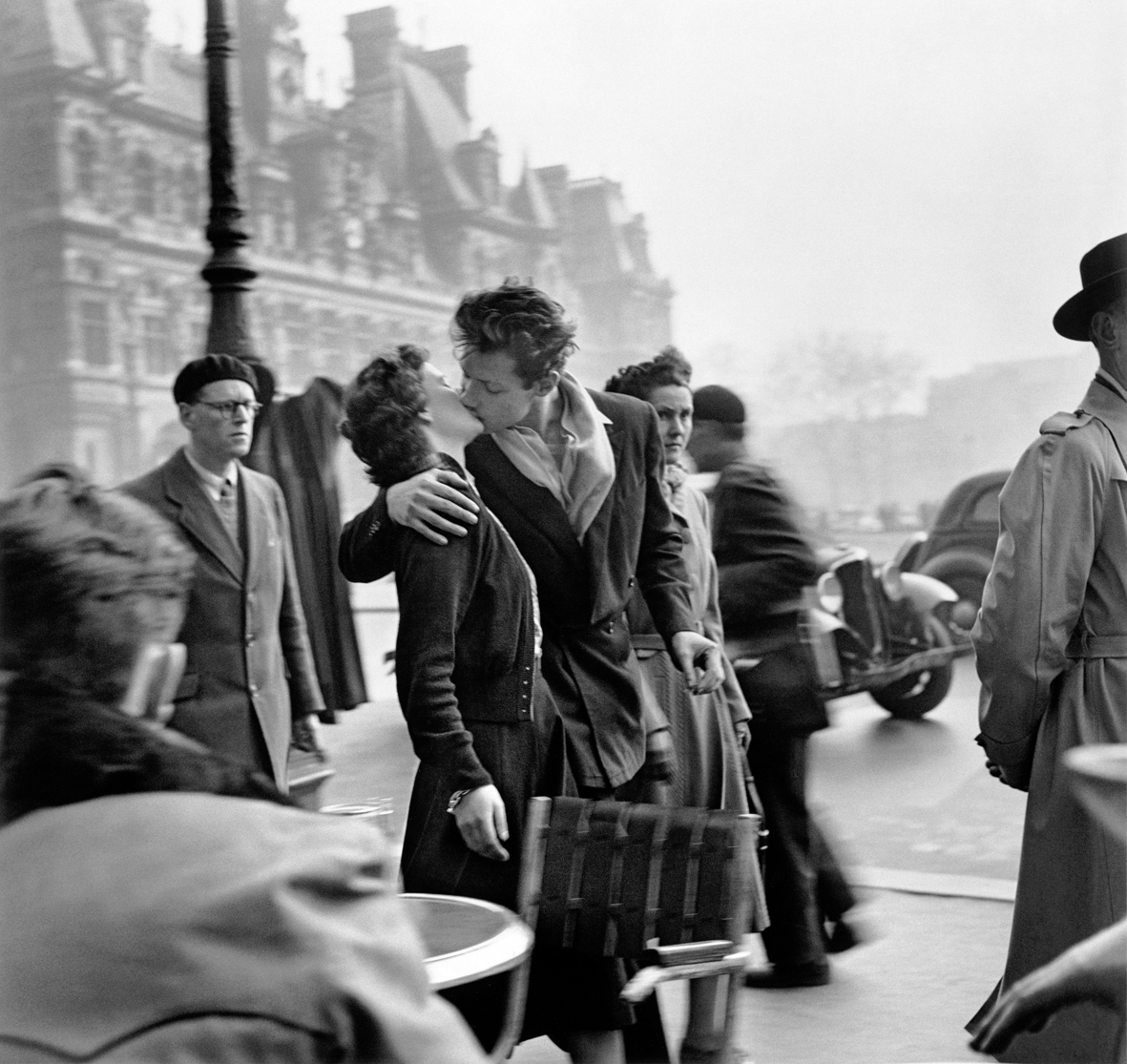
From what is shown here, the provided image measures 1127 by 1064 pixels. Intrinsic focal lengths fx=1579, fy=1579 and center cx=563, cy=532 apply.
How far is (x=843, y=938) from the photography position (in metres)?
4.88

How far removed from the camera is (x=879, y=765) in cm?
863

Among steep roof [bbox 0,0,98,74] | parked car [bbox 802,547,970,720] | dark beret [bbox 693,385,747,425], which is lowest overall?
parked car [bbox 802,547,970,720]

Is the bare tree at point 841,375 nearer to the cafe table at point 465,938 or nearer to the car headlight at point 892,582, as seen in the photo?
the car headlight at point 892,582

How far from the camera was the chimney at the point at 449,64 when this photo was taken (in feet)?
59.7

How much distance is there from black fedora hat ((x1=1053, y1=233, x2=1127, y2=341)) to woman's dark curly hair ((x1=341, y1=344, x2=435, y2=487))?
1.47 m

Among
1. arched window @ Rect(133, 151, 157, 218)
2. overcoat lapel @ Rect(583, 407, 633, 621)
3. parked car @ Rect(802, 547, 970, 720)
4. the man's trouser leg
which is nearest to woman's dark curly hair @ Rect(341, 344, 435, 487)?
overcoat lapel @ Rect(583, 407, 633, 621)

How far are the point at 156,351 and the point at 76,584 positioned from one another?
21.6 m

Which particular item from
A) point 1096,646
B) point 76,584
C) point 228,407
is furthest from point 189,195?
point 76,584

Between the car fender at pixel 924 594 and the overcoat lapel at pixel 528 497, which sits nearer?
the overcoat lapel at pixel 528 497

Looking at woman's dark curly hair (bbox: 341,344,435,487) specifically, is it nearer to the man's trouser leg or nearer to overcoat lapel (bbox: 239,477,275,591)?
overcoat lapel (bbox: 239,477,275,591)

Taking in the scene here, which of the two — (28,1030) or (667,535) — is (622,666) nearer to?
(667,535)

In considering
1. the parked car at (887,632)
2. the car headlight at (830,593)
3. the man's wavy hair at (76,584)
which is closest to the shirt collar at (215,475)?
the man's wavy hair at (76,584)

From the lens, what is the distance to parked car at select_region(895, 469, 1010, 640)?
1190 cm

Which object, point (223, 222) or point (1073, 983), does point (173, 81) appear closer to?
point (223, 222)
